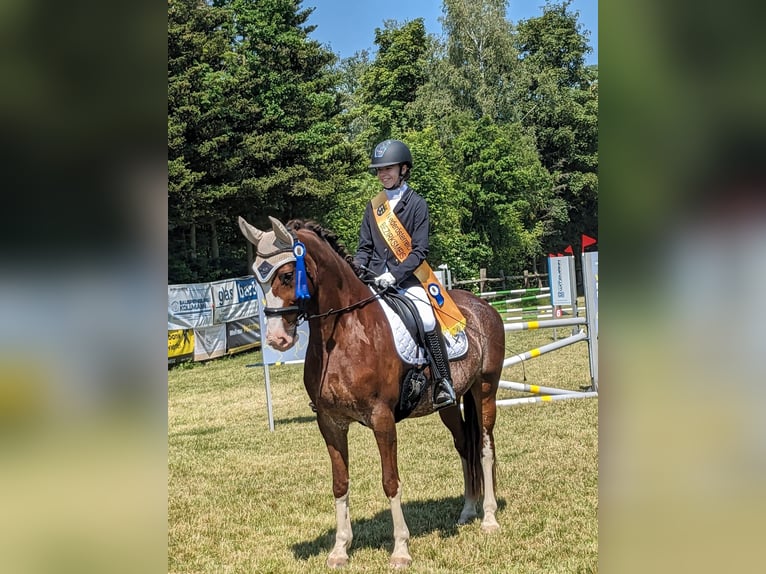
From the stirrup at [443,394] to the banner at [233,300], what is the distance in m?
13.0

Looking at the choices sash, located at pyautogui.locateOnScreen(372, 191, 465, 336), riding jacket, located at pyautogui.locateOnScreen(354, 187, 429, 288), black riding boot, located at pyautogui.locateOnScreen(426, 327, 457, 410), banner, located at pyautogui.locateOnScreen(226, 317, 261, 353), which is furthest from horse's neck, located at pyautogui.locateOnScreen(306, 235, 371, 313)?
banner, located at pyautogui.locateOnScreen(226, 317, 261, 353)

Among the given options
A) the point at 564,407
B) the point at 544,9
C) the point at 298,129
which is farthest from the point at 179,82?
the point at 544,9

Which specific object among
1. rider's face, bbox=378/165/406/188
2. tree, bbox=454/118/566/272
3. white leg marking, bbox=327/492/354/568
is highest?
tree, bbox=454/118/566/272

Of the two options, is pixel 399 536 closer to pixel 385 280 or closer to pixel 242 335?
pixel 385 280

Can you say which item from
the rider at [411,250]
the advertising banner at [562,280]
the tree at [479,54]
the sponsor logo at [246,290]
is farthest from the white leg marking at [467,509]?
the tree at [479,54]

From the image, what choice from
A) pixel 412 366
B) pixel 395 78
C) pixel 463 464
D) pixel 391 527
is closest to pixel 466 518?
pixel 463 464

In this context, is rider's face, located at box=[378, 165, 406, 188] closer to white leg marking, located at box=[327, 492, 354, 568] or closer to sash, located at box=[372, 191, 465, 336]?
sash, located at box=[372, 191, 465, 336]

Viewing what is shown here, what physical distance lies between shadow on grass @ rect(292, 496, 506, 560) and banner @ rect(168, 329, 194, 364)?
460 inches

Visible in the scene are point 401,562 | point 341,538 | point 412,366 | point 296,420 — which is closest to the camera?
point 401,562

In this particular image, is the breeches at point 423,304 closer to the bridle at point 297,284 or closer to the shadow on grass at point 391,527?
the bridle at point 297,284

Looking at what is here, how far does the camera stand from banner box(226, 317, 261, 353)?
738 inches

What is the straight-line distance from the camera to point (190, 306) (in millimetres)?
17172

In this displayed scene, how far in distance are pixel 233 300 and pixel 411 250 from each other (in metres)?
14.1
